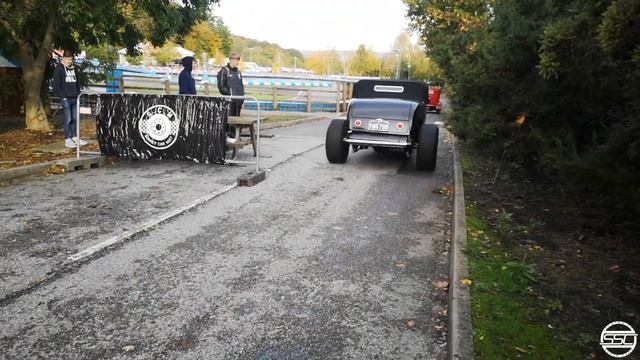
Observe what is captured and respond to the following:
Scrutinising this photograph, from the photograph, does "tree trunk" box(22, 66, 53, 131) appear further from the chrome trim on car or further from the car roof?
the chrome trim on car

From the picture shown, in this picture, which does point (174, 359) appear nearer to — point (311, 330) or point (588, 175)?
point (311, 330)

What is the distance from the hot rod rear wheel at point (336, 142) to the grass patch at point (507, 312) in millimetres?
5131

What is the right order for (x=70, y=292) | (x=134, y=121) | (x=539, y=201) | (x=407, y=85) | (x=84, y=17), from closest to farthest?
(x=70, y=292)
(x=539, y=201)
(x=134, y=121)
(x=84, y=17)
(x=407, y=85)

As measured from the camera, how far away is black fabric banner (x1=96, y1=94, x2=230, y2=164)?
28.6 feet

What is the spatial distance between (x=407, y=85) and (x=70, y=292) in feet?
28.8

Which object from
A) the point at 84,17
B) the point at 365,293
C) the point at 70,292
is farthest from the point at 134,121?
the point at 365,293

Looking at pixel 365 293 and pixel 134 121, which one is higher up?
pixel 134 121

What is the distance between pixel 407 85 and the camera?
36.8ft

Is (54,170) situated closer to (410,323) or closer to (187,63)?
(187,63)

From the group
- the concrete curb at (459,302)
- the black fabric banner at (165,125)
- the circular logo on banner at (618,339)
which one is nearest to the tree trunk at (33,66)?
the black fabric banner at (165,125)

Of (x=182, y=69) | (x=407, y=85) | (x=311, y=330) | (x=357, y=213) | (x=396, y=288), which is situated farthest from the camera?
(x=182, y=69)

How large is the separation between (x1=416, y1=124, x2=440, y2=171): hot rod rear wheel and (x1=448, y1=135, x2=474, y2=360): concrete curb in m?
3.64

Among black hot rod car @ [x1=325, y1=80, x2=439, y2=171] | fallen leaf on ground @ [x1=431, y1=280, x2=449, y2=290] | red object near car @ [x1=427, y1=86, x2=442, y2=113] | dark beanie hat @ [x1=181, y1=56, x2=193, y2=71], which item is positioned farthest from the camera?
red object near car @ [x1=427, y1=86, x2=442, y2=113]

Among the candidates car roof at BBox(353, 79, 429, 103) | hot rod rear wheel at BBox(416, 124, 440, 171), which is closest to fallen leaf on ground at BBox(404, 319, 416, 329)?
hot rod rear wheel at BBox(416, 124, 440, 171)
